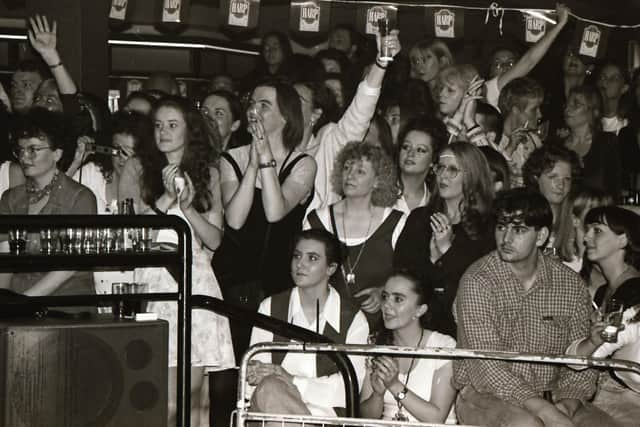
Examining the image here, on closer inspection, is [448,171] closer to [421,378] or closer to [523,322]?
[523,322]

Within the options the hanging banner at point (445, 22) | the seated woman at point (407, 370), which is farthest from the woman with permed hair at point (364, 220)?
the hanging banner at point (445, 22)

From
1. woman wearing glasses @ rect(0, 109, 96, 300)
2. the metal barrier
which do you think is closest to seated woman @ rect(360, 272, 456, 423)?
the metal barrier

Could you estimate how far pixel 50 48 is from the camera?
690cm

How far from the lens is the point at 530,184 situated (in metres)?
6.16

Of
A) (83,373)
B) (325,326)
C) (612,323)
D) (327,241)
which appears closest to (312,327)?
(325,326)

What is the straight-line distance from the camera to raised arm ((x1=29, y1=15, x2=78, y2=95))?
669 centimetres

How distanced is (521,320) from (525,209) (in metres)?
0.50

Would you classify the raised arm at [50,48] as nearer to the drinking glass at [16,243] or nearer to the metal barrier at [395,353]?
the drinking glass at [16,243]

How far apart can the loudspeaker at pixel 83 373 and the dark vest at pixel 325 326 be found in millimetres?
843

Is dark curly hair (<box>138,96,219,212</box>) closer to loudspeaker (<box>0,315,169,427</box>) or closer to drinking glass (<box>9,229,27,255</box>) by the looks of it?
drinking glass (<box>9,229,27,255</box>)

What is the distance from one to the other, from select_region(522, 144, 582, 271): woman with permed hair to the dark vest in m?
1.34

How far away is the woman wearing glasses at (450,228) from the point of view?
545 centimetres

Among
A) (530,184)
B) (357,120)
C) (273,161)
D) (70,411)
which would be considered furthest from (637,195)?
(70,411)

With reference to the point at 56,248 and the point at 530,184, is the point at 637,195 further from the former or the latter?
the point at 56,248
